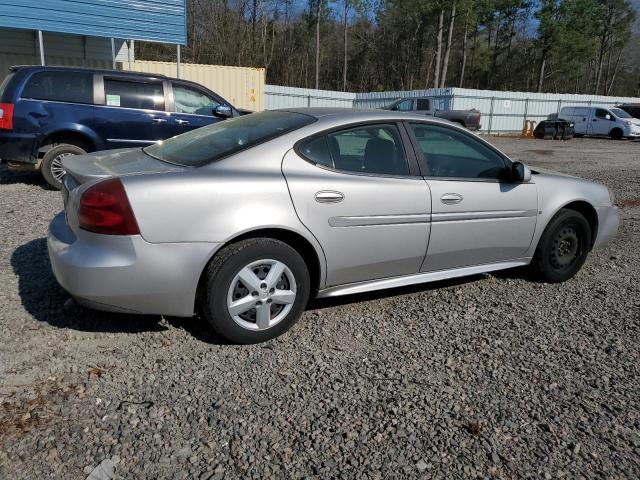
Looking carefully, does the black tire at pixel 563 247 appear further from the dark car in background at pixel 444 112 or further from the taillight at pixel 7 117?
the dark car in background at pixel 444 112

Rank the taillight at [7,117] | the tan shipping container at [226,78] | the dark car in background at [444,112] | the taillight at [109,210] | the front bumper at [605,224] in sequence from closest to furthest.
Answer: the taillight at [109,210], the front bumper at [605,224], the taillight at [7,117], the tan shipping container at [226,78], the dark car in background at [444,112]

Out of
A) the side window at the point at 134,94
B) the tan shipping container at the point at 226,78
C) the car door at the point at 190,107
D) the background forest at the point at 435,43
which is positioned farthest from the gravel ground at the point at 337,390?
the background forest at the point at 435,43

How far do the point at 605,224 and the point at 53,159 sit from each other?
6907 millimetres

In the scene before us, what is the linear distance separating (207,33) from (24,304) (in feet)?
114

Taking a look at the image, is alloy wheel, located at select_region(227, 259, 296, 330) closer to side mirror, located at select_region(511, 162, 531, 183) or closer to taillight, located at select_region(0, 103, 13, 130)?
side mirror, located at select_region(511, 162, 531, 183)

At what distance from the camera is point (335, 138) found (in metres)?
3.65

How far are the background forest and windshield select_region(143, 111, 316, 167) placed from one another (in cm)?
3556

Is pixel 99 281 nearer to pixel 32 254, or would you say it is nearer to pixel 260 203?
pixel 260 203

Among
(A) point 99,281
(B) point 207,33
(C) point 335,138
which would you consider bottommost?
(A) point 99,281

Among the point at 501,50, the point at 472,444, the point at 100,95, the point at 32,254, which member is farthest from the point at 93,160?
the point at 501,50

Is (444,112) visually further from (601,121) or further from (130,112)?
(130,112)

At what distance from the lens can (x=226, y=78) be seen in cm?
1905

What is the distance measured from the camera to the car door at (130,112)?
768cm

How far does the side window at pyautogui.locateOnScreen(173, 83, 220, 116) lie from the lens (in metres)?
8.26
